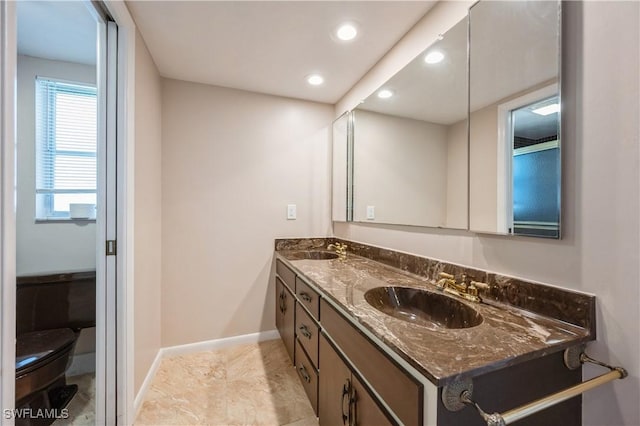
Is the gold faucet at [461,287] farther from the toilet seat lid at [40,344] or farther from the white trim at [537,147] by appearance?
the toilet seat lid at [40,344]

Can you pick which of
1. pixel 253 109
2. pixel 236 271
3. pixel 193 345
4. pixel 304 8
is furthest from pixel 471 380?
pixel 253 109

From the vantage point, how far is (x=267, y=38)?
63.5 inches

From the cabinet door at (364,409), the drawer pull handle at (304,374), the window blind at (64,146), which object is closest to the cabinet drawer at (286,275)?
the drawer pull handle at (304,374)

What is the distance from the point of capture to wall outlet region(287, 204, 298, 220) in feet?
8.09

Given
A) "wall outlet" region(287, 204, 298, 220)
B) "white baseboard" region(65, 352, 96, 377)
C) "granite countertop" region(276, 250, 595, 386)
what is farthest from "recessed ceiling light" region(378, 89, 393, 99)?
"white baseboard" region(65, 352, 96, 377)

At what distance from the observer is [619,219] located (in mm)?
739

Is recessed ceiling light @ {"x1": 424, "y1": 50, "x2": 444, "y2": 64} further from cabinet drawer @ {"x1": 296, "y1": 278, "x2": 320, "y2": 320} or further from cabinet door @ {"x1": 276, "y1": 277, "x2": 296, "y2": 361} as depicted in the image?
cabinet door @ {"x1": 276, "y1": 277, "x2": 296, "y2": 361}

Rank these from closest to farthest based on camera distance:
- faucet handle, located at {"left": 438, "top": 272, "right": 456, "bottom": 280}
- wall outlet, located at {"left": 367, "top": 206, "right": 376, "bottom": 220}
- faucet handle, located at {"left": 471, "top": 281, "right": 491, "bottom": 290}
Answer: faucet handle, located at {"left": 471, "top": 281, "right": 491, "bottom": 290} < faucet handle, located at {"left": 438, "top": 272, "right": 456, "bottom": 280} < wall outlet, located at {"left": 367, "top": 206, "right": 376, "bottom": 220}

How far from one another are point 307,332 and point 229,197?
135 centimetres

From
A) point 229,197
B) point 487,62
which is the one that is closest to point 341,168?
point 229,197

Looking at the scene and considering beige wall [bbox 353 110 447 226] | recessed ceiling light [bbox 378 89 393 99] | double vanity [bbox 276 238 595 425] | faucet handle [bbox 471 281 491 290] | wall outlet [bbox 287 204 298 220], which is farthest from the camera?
wall outlet [bbox 287 204 298 220]

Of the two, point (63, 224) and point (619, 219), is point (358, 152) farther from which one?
point (63, 224)

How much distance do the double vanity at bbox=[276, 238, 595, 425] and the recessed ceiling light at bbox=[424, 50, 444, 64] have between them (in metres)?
1.09

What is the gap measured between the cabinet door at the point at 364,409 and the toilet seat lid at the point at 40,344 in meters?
1.18
